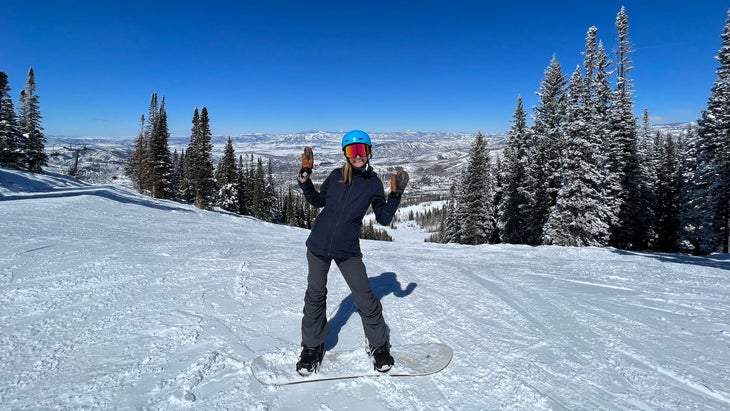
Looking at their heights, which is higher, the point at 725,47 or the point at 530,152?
the point at 725,47

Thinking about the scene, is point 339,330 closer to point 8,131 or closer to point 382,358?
point 382,358

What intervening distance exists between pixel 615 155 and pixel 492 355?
30661 mm

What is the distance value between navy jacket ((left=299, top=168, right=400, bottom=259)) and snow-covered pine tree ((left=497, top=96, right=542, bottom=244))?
27681mm

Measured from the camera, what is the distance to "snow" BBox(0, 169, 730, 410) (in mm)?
3154

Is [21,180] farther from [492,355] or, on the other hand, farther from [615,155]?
[615,155]

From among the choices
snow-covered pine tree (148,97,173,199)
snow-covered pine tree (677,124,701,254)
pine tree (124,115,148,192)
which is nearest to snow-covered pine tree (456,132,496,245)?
snow-covered pine tree (677,124,701,254)

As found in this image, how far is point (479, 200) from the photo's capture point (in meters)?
32.2

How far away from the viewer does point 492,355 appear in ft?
13.1

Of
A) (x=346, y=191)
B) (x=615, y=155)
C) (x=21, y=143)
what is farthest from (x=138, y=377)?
(x=21, y=143)

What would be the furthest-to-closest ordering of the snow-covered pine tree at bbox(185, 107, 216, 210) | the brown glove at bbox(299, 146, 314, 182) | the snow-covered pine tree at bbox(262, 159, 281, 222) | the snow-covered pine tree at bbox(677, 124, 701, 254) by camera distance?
the snow-covered pine tree at bbox(262, 159, 281, 222) < the snow-covered pine tree at bbox(185, 107, 216, 210) < the snow-covered pine tree at bbox(677, 124, 701, 254) < the brown glove at bbox(299, 146, 314, 182)

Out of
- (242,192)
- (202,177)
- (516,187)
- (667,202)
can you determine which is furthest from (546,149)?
(242,192)

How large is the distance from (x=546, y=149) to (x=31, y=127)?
62009 millimetres

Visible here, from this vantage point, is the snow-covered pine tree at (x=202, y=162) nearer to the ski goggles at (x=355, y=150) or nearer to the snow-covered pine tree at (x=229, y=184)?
the snow-covered pine tree at (x=229, y=184)

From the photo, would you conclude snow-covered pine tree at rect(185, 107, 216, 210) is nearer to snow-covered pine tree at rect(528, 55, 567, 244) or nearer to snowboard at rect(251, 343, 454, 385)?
snow-covered pine tree at rect(528, 55, 567, 244)
